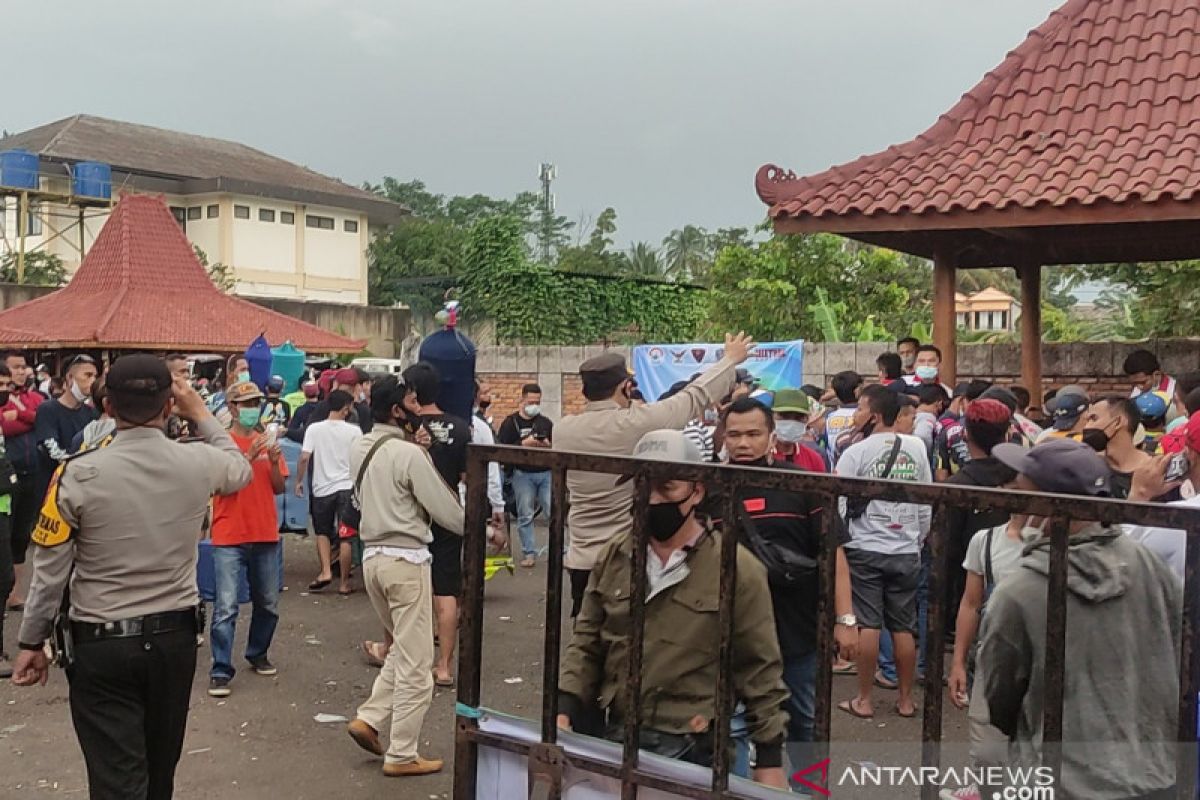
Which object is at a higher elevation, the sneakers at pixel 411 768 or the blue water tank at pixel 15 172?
the blue water tank at pixel 15 172

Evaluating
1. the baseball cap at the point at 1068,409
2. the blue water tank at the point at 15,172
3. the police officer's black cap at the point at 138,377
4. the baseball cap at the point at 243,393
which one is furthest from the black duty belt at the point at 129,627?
the blue water tank at the point at 15,172

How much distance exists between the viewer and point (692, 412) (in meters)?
5.09

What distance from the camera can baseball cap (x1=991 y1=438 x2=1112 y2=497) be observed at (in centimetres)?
289

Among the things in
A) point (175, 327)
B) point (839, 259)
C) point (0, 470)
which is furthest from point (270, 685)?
point (839, 259)

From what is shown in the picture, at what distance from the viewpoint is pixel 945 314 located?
9.08 meters

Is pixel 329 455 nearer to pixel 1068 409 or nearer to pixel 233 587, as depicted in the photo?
pixel 233 587

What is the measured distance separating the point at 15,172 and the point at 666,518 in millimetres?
32356

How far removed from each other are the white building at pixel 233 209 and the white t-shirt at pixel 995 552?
36186mm

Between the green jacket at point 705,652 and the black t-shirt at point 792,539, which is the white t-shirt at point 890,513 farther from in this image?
the green jacket at point 705,652

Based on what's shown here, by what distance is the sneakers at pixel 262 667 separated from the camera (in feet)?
23.0

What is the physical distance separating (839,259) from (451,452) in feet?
55.1

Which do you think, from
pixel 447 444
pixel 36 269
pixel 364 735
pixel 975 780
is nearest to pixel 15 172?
pixel 36 269

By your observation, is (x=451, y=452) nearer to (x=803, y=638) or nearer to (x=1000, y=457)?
(x=803, y=638)

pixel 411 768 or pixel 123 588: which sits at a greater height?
pixel 123 588
